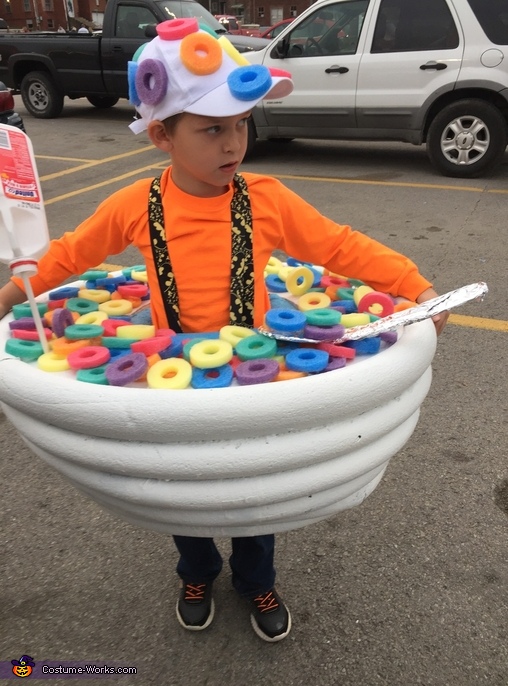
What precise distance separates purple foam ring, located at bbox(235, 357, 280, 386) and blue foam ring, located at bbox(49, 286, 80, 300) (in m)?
0.87

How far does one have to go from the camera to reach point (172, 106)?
4.92 ft

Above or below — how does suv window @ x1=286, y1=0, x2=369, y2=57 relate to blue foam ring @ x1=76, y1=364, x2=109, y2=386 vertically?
above

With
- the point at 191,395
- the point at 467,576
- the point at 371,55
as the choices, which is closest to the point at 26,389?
the point at 191,395

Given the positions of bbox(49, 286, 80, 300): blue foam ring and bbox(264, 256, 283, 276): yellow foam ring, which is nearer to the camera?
bbox(49, 286, 80, 300): blue foam ring

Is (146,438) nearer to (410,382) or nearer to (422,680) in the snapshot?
(410,382)

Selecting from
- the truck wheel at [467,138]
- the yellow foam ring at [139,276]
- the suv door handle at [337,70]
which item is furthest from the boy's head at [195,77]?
the suv door handle at [337,70]

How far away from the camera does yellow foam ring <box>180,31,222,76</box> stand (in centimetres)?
145

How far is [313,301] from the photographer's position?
1984 mm

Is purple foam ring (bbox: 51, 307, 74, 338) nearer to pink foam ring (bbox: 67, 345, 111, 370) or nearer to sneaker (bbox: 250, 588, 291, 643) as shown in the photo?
pink foam ring (bbox: 67, 345, 111, 370)

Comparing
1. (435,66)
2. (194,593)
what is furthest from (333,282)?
(435,66)

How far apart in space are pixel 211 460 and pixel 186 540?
0.75 metres

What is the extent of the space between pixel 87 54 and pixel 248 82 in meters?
9.79

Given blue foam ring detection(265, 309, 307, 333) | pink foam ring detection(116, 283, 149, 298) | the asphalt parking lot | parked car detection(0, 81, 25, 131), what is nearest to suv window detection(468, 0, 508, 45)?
the asphalt parking lot

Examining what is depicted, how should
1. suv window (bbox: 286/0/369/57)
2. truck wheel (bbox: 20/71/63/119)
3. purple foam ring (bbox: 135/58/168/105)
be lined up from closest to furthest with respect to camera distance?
purple foam ring (bbox: 135/58/168/105) → suv window (bbox: 286/0/369/57) → truck wheel (bbox: 20/71/63/119)
